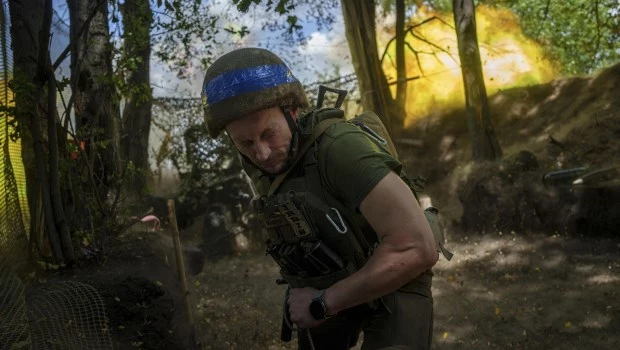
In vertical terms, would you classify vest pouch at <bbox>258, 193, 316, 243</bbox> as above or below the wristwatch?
above

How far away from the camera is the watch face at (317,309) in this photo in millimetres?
2252

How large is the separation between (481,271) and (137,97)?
5.20 m

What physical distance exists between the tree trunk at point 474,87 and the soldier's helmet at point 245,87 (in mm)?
9025

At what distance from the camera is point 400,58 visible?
14664mm

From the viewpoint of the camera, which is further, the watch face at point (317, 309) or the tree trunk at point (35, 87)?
the tree trunk at point (35, 87)

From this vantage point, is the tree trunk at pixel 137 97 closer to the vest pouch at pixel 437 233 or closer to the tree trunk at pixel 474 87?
the vest pouch at pixel 437 233

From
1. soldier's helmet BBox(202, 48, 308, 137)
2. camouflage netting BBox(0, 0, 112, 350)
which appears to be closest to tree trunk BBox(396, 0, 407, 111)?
camouflage netting BBox(0, 0, 112, 350)

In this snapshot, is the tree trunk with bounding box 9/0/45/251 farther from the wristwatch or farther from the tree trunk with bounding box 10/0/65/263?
the wristwatch

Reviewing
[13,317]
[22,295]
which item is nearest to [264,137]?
[13,317]

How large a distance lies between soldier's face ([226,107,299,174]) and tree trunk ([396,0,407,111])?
476 inches

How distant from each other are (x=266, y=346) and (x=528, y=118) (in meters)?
8.49

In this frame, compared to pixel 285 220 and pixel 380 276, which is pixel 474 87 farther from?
pixel 380 276

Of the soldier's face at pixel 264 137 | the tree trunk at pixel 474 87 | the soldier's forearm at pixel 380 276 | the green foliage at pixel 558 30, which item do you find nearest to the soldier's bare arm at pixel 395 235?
the soldier's forearm at pixel 380 276

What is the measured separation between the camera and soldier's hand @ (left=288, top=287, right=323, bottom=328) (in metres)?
2.31
